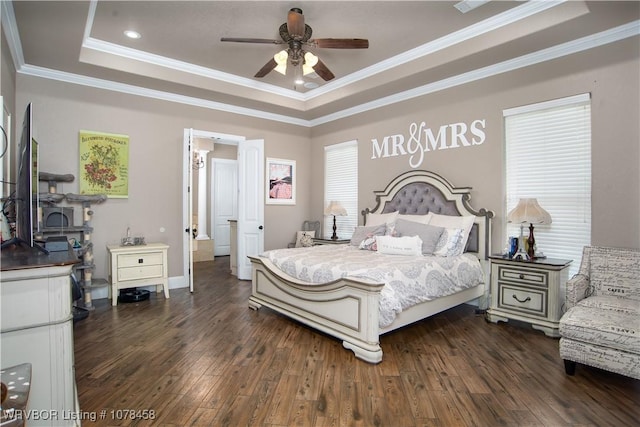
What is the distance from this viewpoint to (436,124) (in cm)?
452

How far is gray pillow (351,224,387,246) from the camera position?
14.2 ft

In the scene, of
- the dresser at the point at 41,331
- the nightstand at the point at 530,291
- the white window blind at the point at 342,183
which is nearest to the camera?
the dresser at the point at 41,331

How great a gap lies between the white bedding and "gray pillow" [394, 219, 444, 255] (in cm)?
20

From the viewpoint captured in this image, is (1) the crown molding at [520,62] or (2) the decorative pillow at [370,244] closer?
(1) the crown molding at [520,62]

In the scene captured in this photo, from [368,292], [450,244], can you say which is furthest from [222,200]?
[368,292]

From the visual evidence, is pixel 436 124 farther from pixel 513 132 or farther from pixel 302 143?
pixel 302 143

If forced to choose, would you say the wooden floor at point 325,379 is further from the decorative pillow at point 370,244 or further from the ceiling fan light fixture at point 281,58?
the ceiling fan light fixture at point 281,58

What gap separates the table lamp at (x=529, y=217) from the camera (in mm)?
A: 3275

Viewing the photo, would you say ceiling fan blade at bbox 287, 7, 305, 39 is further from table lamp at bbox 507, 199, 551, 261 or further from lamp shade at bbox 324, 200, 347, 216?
lamp shade at bbox 324, 200, 347, 216

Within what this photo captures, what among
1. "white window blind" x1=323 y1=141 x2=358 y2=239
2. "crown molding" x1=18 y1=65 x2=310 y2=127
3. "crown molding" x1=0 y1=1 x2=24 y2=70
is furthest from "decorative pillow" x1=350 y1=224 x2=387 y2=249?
"crown molding" x1=0 y1=1 x2=24 y2=70

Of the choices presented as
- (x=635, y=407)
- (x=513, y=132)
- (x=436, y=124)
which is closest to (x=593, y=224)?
(x=513, y=132)

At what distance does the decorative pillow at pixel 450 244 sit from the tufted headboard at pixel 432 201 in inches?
12.2

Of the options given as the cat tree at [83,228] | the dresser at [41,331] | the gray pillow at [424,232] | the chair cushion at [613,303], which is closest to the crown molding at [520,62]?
the gray pillow at [424,232]

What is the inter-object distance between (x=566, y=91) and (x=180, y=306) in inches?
191
